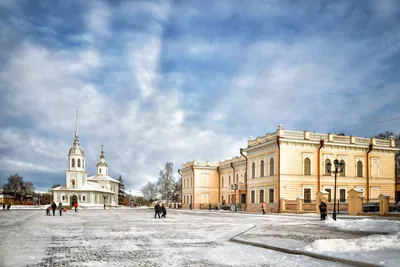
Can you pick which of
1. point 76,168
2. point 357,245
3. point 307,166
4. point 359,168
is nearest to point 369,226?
point 357,245

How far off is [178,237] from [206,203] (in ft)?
161

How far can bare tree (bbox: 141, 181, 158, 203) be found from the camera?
126062 mm

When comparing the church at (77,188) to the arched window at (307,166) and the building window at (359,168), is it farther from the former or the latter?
the building window at (359,168)

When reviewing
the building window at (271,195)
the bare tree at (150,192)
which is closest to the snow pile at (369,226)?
the building window at (271,195)

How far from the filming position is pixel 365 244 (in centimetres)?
1037

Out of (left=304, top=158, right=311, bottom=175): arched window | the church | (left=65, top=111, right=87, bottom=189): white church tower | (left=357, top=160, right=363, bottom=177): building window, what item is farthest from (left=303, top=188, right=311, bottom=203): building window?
(left=65, top=111, right=87, bottom=189): white church tower

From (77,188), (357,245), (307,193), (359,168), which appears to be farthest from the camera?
(77,188)

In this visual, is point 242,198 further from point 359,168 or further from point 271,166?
point 359,168

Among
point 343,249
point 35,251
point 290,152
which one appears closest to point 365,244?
point 343,249

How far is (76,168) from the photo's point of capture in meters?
89.1

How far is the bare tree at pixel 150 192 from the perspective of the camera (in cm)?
12606

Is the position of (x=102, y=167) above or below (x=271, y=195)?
above

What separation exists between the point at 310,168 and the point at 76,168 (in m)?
63.1

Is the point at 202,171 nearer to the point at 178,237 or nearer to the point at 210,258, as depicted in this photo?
the point at 178,237
